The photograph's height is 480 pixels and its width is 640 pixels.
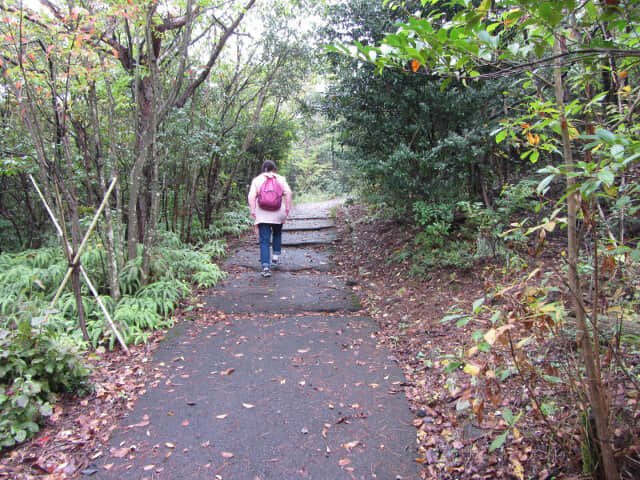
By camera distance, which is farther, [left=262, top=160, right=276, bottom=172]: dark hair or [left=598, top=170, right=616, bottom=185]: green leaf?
[left=262, top=160, right=276, bottom=172]: dark hair

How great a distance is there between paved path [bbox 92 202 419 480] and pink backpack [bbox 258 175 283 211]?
186 centimetres

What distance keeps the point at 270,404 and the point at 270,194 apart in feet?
13.3

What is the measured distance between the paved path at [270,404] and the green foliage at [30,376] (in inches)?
24.4

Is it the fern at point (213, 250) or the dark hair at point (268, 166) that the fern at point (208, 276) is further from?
the dark hair at point (268, 166)

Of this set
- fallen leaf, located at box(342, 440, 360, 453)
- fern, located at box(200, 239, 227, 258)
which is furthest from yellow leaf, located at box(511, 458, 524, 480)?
fern, located at box(200, 239, 227, 258)

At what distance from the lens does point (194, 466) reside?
2.69m

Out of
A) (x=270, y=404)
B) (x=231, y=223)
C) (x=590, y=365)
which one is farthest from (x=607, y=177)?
(x=231, y=223)

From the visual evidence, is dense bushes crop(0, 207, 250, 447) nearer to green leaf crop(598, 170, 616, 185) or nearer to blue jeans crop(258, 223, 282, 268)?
blue jeans crop(258, 223, 282, 268)

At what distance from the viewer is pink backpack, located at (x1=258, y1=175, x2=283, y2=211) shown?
22.2 ft

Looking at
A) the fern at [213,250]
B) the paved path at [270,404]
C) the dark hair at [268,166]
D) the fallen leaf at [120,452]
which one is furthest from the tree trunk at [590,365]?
the fern at [213,250]

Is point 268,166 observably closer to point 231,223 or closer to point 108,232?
A: point 108,232

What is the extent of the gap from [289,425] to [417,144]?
4675mm

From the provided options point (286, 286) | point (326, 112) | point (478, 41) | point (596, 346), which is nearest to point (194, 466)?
point (596, 346)

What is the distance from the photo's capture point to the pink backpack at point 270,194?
6.77 m
